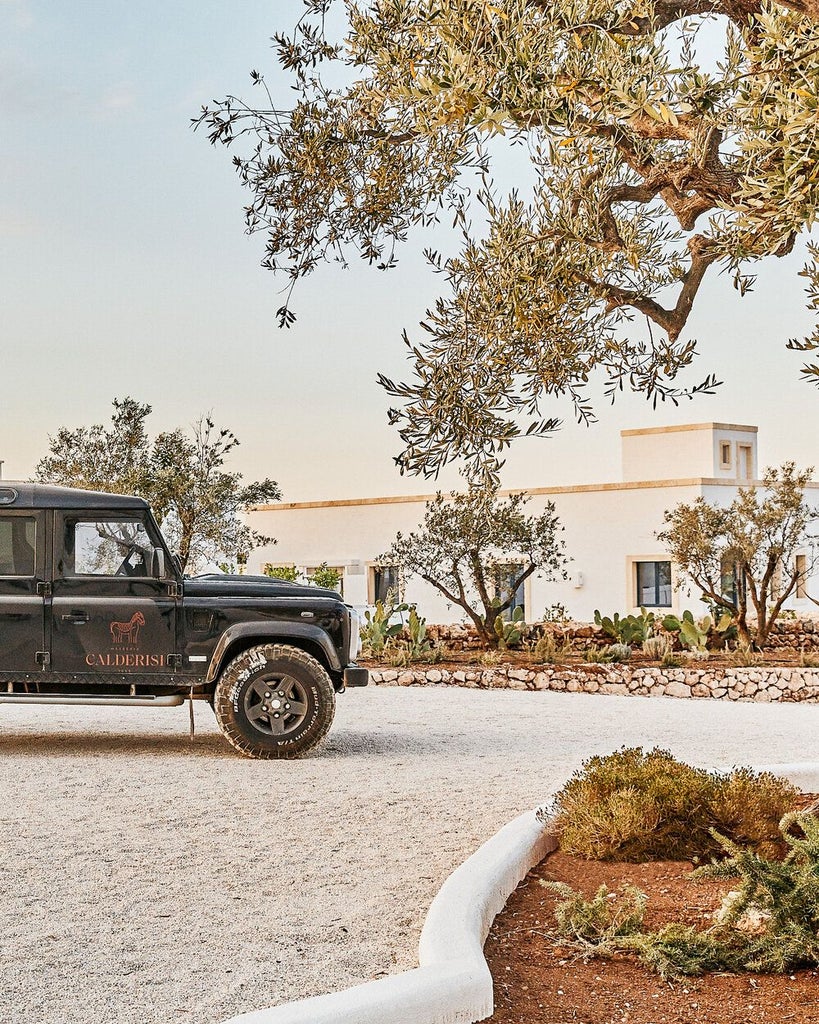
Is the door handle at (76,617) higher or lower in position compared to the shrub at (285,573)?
lower

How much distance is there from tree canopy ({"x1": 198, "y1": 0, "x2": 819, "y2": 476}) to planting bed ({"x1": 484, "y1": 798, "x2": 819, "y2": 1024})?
2312 millimetres

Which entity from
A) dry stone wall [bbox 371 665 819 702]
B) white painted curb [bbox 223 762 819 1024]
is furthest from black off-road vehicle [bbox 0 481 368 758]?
dry stone wall [bbox 371 665 819 702]

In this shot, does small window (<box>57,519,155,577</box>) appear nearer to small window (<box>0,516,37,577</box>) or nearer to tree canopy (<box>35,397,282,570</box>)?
small window (<box>0,516,37,577</box>)

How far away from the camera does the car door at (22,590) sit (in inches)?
379

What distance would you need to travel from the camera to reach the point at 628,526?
25.8m

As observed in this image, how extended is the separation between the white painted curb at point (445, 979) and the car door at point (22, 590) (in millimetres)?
5459


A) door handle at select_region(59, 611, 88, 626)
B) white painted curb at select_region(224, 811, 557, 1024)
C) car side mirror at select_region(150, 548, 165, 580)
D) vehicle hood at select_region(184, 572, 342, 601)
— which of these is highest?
car side mirror at select_region(150, 548, 165, 580)

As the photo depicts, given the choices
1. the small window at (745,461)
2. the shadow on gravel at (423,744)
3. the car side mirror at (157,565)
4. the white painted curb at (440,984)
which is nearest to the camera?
the white painted curb at (440,984)

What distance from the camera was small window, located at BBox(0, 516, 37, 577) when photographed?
977 centimetres

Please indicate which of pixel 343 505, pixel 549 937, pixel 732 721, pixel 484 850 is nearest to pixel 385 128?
pixel 484 850

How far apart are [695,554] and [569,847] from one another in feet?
42.1

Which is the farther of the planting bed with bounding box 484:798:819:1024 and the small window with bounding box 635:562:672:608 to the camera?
the small window with bounding box 635:562:672:608

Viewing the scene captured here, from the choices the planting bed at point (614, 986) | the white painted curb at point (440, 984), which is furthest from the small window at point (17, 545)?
the planting bed at point (614, 986)

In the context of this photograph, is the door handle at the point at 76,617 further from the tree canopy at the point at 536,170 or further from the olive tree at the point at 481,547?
the olive tree at the point at 481,547
